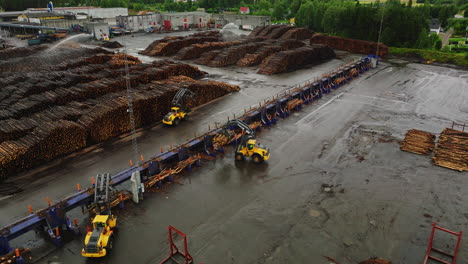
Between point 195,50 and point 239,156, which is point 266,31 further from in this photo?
point 239,156

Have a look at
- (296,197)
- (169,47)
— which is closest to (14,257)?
(296,197)

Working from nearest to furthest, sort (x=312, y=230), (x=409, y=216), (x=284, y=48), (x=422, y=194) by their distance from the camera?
(x=312, y=230) < (x=409, y=216) < (x=422, y=194) < (x=284, y=48)

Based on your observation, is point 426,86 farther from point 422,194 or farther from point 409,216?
point 409,216

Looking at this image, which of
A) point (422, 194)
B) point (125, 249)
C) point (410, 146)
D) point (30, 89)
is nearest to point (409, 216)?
point (422, 194)

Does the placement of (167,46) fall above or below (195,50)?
above

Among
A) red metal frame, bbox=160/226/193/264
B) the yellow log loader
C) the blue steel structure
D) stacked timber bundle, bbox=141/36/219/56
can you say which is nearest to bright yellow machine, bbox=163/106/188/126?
the blue steel structure

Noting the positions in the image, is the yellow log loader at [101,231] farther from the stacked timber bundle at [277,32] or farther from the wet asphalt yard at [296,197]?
the stacked timber bundle at [277,32]

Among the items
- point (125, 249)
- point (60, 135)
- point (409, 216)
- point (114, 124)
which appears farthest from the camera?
point (114, 124)

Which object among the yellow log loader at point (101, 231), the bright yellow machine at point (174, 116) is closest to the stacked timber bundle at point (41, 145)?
the bright yellow machine at point (174, 116)
